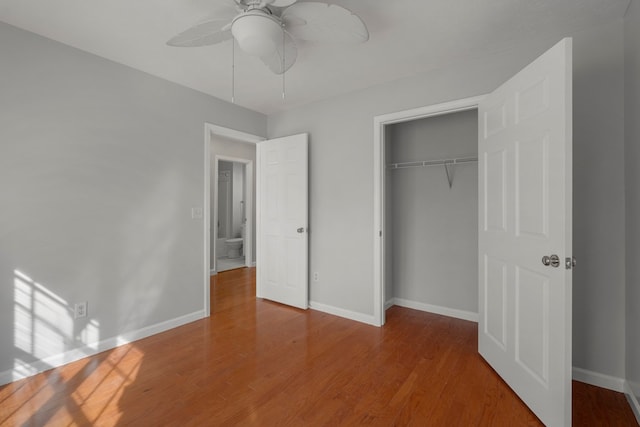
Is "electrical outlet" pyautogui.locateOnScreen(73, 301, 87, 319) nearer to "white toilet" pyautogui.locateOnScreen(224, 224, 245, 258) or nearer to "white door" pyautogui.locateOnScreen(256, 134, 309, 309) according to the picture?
"white door" pyautogui.locateOnScreen(256, 134, 309, 309)

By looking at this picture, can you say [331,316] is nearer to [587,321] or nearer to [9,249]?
[587,321]

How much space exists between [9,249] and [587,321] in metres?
4.09

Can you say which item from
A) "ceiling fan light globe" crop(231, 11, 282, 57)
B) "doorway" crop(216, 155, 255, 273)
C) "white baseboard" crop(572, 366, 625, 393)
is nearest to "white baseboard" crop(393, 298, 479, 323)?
"white baseboard" crop(572, 366, 625, 393)

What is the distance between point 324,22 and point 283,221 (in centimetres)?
249

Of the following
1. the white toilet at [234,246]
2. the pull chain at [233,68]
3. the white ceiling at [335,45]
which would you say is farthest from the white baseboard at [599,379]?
the white toilet at [234,246]

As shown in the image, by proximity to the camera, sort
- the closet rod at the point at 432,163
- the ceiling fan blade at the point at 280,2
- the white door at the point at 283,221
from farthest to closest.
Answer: the white door at the point at 283,221 → the closet rod at the point at 432,163 → the ceiling fan blade at the point at 280,2

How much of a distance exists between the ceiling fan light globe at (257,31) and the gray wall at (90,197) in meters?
1.68

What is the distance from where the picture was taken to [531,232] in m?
1.86

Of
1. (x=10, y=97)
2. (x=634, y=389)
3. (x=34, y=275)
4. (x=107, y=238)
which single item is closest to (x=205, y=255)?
(x=107, y=238)

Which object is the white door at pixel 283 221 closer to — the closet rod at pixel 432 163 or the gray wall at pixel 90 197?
the gray wall at pixel 90 197

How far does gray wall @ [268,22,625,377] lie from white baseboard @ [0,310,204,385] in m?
1.55

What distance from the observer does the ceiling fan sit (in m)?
1.64

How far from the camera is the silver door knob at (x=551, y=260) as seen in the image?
1.65 m

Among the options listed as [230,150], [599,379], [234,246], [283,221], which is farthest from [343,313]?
[234,246]
